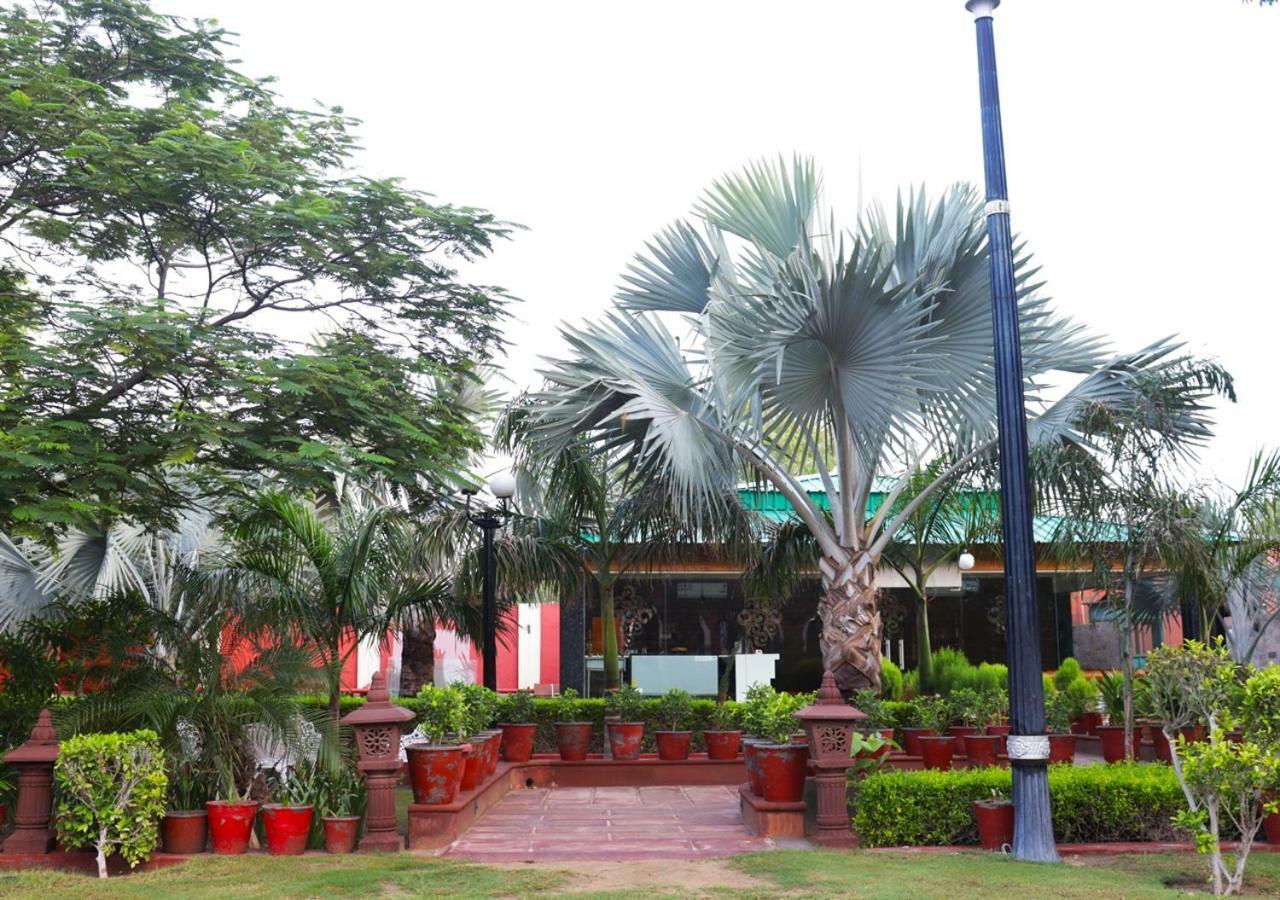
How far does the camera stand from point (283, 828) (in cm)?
848

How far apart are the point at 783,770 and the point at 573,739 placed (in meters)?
5.00

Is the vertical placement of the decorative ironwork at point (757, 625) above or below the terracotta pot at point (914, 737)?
above

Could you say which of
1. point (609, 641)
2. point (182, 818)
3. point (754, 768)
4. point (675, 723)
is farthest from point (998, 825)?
point (609, 641)

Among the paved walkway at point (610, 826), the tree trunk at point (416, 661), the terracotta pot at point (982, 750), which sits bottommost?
the paved walkway at point (610, 826)

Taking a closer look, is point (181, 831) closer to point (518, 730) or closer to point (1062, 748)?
point (518, 730)

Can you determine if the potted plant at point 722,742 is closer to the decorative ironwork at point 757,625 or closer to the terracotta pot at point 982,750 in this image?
the terracotta pot at point 982,750

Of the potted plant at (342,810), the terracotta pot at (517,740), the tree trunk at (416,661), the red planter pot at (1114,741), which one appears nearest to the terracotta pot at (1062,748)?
the red planter pot at (1114,741)

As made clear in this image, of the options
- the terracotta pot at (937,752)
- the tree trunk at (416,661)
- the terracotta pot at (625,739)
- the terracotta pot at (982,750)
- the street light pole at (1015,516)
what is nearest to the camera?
the street light pole at (1015,516)

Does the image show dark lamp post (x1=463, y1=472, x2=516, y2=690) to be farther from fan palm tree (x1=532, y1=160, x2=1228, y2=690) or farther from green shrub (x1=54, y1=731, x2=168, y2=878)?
green shrub (x1=54, y1=731, x2=168, y2=878)

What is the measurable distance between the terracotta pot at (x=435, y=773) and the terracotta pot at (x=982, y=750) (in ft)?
20.3

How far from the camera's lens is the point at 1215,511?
36.8ft

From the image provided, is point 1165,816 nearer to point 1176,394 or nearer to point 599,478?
point 1176,394

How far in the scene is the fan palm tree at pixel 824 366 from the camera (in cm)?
974

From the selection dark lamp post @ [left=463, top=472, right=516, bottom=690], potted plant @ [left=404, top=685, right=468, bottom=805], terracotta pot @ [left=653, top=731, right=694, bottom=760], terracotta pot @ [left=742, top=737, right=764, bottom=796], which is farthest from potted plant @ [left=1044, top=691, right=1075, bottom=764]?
potted plant @ [left=404, top=685, right=468, bottom=805]
